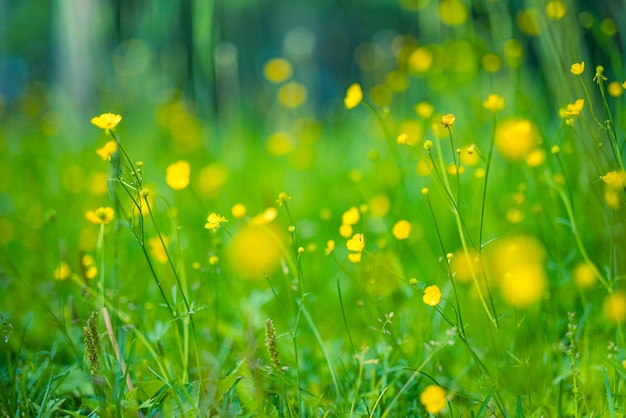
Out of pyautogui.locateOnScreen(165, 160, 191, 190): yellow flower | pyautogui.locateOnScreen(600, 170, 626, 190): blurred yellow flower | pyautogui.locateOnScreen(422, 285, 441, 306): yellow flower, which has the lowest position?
pyautogui.locateOnScreen(422, 285, 441, 306): yellow flower

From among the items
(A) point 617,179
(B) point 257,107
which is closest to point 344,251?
(A) point 617,179

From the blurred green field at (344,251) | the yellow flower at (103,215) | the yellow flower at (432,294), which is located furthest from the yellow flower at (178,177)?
the yellow flower at (432,294)

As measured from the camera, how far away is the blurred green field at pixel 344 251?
102 centimetres

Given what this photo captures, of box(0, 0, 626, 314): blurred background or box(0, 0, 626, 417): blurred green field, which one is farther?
box(0, 0, 626, 314): blurred background

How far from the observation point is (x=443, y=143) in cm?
252

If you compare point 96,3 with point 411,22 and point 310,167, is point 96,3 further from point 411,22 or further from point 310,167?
point 411,22

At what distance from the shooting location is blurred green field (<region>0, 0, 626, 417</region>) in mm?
1022

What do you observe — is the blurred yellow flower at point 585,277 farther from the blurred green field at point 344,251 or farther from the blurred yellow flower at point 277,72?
the blurred yellow flower at point 277,72

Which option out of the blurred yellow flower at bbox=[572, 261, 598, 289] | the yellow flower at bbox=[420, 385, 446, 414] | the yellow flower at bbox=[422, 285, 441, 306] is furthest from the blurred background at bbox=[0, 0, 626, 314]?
the yellow flower at bbox=[420, 385, 446, 414]

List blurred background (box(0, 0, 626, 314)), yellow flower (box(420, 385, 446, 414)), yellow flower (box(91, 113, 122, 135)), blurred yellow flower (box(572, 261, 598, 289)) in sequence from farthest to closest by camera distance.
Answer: blurred background (box(0, 0, 626, 314)), blurred yellow flower (box(572, 261, 598, 289)), yellow flower (box(91, 113, 122, 135)), yellow flower (box(420, 385, 446, 414))

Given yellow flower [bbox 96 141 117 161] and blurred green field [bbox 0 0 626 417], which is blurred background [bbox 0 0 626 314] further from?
yellow flower [bbox 96 141 117 161]

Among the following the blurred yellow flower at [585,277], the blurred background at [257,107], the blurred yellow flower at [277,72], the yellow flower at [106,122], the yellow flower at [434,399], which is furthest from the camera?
the blurred yellow flower at [277,72]

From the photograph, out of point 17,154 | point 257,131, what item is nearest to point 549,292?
point 257,131

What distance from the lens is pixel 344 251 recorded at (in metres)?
1.87
